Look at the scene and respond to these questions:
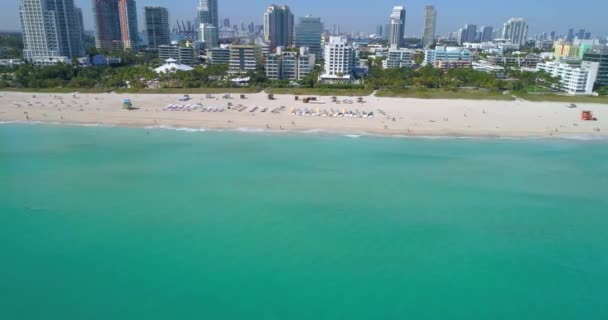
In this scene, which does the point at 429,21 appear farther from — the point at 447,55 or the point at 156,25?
the point at 156,25

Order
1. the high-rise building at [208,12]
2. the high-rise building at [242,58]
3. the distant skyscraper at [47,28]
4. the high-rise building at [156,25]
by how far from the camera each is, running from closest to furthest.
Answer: the high-rise building at [242,58], the distant skyscraper at [47,28], the high-rise building at [156,25], the high-rise building at [208,12]

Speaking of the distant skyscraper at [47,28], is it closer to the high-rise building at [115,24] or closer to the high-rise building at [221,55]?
the high-rise building at [115,24]

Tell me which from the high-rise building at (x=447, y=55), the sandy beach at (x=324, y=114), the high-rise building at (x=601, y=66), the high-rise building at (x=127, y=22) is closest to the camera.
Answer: the sandy beach at (x=324, y=114)

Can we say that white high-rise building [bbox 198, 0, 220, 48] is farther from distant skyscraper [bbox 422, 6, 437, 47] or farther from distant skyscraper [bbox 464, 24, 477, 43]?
distant skyscraper [bbox 464, 24, 477, 43]

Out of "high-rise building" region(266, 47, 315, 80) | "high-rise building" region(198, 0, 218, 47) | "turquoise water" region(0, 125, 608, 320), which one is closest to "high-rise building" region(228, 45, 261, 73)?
"high-rise building" region(266, 47, 315, 80)

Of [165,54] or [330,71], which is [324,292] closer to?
[330,71]

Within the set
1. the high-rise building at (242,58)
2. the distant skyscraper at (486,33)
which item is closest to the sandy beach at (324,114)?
the high-rise building at (242,58)
